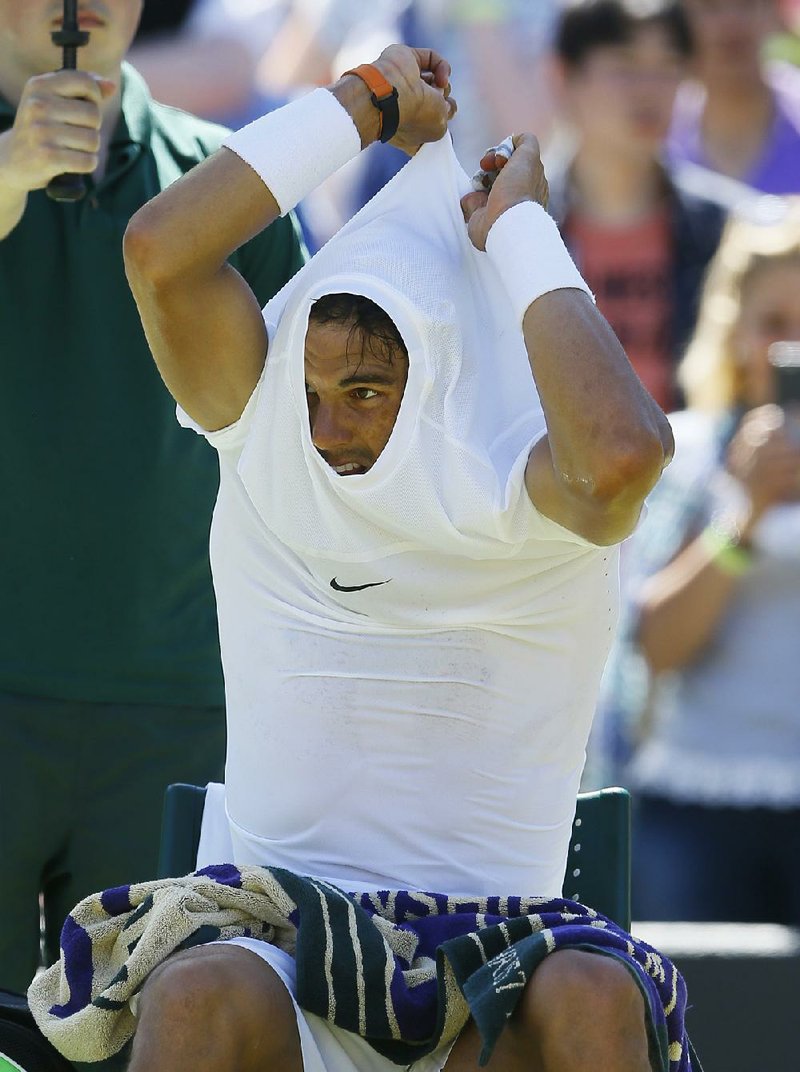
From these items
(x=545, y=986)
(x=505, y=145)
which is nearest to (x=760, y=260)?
(x=505, y=145)

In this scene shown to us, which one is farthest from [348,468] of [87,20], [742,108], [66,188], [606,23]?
[742,108]

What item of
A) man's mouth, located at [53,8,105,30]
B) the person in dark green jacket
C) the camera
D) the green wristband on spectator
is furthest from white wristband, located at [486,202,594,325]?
the green wristband on spectator

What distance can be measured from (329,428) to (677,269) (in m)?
2.73

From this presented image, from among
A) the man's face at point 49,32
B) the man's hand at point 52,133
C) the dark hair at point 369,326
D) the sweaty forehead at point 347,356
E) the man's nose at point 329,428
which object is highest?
the man's face at point 49,32

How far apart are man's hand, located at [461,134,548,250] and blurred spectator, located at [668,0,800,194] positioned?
2.56m

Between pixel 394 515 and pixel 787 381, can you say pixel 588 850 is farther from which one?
pixel 787 381

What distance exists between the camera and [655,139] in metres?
4.96

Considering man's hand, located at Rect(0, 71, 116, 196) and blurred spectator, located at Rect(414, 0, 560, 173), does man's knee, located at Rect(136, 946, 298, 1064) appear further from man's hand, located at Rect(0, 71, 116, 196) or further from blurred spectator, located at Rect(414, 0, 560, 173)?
blurred spectator, located at Rect(414, 0, 560, 173)

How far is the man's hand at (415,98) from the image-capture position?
253 cm

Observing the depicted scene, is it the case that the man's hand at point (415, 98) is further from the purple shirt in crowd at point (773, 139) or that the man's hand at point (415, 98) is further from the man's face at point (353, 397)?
the purple shirt in crowd at point (773, 139)

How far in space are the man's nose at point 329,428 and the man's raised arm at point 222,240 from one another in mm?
129

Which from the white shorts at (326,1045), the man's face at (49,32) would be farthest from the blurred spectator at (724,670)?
the white shorts at (326,1045)

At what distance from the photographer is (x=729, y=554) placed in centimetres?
428

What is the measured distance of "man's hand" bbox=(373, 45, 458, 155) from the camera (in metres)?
2.53
